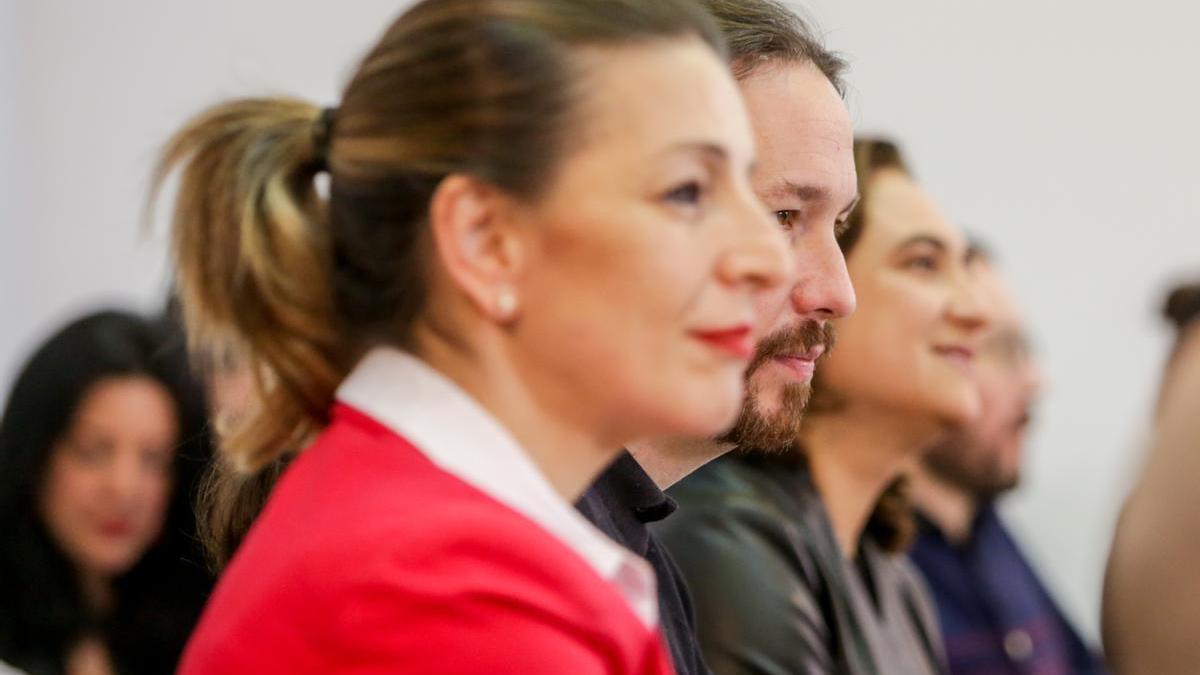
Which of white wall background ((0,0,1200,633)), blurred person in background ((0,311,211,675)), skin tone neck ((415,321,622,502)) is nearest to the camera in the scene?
skin tone neck ((415,321,622,502))

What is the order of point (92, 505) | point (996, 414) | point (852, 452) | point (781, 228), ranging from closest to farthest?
point (781, 228) → point (852, 452) → point (92, 505) → point (996, 414)

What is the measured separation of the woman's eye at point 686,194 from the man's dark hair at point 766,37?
0.44 m

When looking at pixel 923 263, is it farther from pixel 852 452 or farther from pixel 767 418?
pixel 767 418

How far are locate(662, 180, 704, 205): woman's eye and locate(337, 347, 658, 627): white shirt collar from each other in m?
0.14

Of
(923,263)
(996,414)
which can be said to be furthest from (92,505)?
(996,414)

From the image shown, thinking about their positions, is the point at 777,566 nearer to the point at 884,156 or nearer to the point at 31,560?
the point at 884,156

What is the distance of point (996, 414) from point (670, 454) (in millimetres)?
1740

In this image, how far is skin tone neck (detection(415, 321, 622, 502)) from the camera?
822mm

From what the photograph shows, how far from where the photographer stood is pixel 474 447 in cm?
80

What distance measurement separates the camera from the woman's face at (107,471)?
2.32 meters

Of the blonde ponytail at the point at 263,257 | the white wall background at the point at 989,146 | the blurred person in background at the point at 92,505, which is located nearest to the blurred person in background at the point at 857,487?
the blonde ponytail at the point at 263,257

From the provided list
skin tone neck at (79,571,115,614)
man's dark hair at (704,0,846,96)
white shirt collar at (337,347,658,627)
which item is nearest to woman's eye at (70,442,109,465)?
skin tone neck at (79,571,115,614)

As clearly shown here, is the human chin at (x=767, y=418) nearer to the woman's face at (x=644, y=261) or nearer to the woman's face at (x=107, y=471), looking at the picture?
the woman's face at (x=644, y=261)

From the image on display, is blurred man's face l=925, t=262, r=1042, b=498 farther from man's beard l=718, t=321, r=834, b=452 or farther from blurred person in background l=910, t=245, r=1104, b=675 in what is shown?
man's beard l=718, t=321, r=834, b=452
